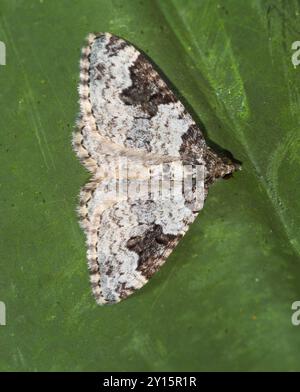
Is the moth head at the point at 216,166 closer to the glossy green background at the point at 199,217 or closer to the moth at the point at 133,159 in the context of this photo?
the moth at the point at 133,159

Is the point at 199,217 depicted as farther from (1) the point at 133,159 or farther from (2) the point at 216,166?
(1) the point at 133,159

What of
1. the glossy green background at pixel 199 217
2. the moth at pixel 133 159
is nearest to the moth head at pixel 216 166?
the moth at pixel 133 159

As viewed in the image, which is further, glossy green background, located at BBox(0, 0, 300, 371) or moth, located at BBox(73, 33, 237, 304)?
glossy green background, located at BBox(0, 0, 300, 371)

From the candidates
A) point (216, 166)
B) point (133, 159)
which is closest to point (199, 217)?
point (216, 166)

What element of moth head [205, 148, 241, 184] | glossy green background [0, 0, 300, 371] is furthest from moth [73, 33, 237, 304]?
glossy green background [0, 0, 300, 371]

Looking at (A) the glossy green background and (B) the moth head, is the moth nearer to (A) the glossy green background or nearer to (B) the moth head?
(B) the moth head
